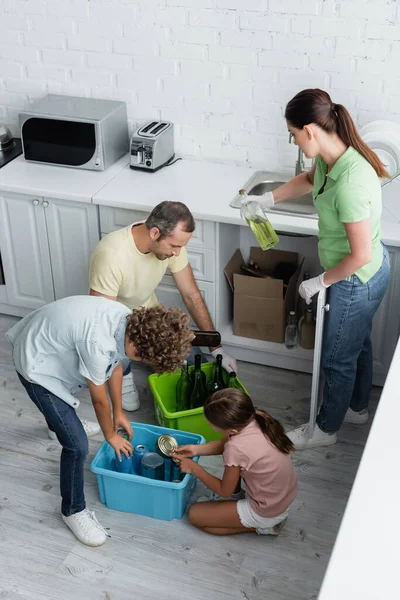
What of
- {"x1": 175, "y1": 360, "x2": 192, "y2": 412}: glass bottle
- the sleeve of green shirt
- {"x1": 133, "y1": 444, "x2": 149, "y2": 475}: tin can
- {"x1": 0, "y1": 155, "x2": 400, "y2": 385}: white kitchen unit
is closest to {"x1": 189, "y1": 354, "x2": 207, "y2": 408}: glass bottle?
{"x1": 175, "y1": 360, "x2": 192, "y2": 412}: glass bottle

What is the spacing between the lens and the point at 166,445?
108 inches

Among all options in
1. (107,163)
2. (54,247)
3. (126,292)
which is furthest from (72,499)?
(107,163)

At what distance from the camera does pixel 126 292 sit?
3.12 metres

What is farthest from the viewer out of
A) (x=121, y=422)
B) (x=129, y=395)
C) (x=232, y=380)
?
(x=129, y=395)

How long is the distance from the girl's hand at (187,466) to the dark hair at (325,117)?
3.78 ft

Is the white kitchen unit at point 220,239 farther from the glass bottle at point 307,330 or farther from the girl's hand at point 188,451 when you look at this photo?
the girl's hand at point 188,451

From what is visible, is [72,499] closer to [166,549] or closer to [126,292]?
[166,549]

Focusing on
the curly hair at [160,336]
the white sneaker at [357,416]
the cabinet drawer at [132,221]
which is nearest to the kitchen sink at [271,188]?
the cabinet drawer at [132,221]

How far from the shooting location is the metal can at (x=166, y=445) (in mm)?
2734

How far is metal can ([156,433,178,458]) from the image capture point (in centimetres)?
273

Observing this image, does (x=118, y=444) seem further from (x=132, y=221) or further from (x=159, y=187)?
(x=159, y=187)

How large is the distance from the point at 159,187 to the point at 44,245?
0.62m

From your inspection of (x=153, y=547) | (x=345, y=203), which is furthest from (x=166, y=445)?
(x=345, y=203)

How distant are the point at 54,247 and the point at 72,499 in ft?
4.39
